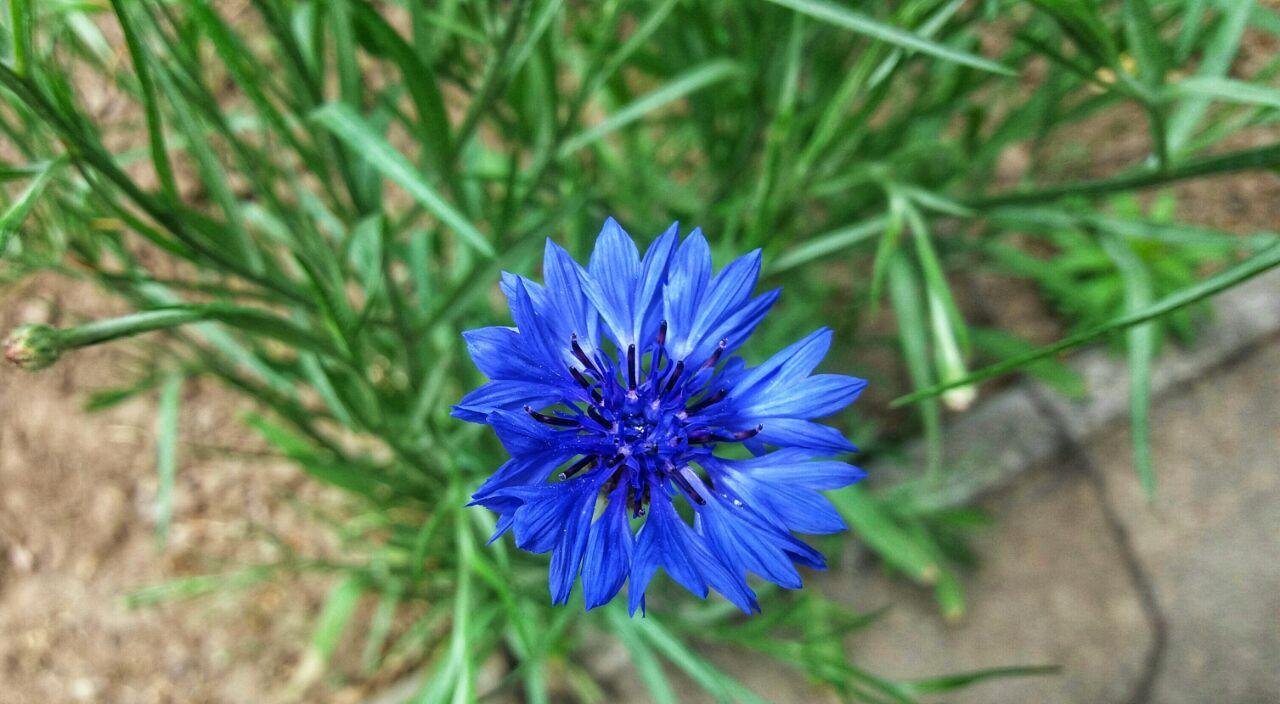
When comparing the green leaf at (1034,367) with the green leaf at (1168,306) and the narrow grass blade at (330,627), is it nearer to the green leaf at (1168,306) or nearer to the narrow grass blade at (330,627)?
the green leaf at (1168,306)

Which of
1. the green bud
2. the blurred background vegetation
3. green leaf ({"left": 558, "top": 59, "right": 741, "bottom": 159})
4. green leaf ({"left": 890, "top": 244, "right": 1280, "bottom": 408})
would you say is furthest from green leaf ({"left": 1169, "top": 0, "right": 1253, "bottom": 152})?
the green bud

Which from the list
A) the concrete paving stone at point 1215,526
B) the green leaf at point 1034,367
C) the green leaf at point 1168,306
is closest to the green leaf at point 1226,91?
the green leaf at point 1168,306

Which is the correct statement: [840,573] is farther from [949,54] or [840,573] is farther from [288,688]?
[949,54]

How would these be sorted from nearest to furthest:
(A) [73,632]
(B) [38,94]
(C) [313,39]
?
(B) [38,94] → (C) [313,39] → (A) [73,632]

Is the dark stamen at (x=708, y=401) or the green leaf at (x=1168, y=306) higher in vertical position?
the dark stamen at (x=708, y=401)

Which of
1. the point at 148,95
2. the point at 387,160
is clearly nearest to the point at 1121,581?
the point at 387,160

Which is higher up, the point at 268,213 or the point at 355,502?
the point at 268,213

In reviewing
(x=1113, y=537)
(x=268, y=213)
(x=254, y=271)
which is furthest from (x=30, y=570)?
(x=1113, y=537)
